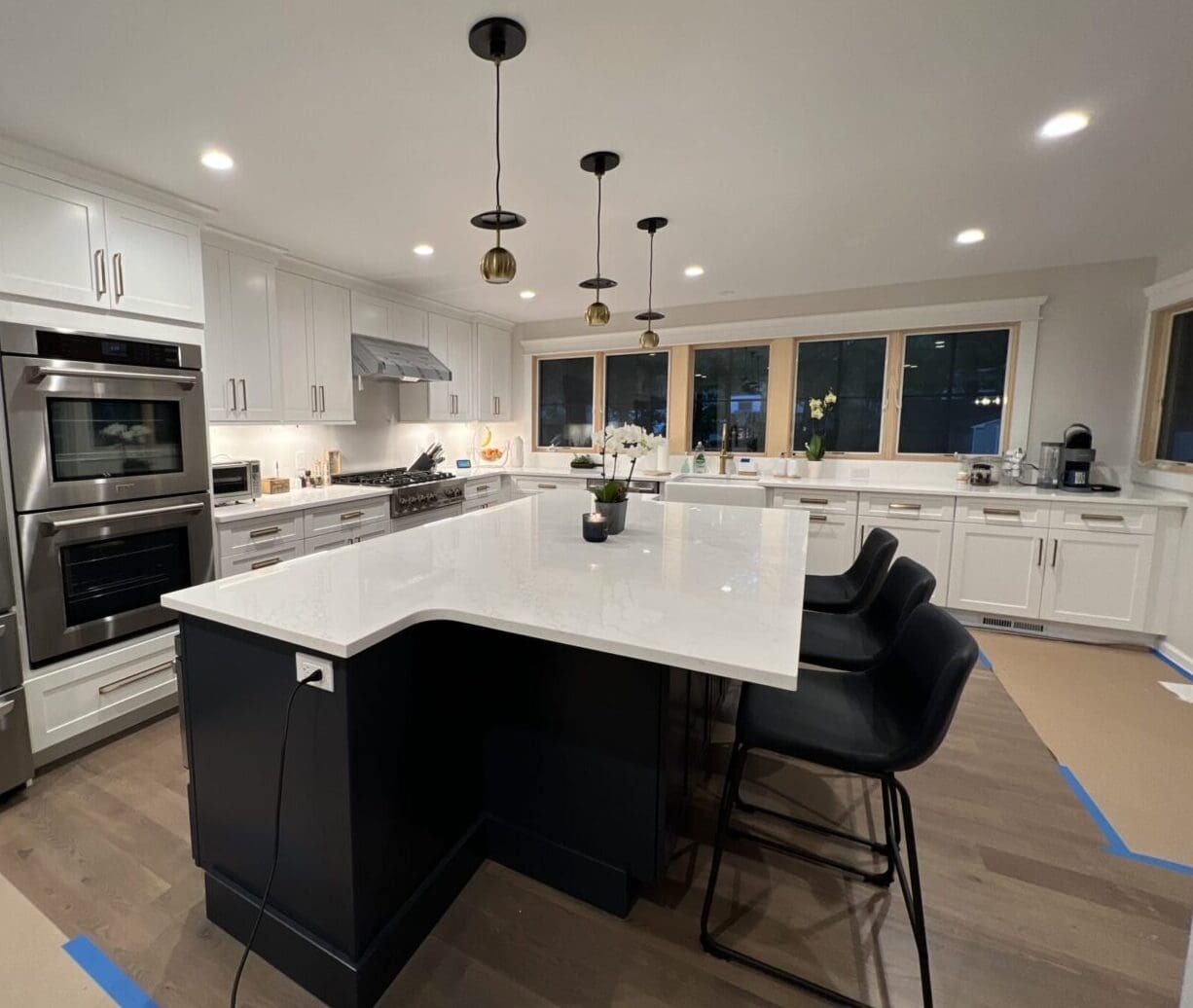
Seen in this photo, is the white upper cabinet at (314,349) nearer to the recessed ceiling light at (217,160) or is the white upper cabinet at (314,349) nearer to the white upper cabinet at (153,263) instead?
the white upper cabinet at (153,263)

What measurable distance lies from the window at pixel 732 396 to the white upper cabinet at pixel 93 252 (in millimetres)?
3876

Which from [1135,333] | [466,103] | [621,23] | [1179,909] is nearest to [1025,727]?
[1179,909]

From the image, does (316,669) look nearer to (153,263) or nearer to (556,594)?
(556,594)

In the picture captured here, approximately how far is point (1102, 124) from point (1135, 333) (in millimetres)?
2501

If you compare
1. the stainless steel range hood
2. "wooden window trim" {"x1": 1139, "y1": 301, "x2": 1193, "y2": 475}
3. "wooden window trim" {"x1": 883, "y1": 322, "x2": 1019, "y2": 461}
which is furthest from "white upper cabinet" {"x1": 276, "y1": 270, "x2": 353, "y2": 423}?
"wooden window trim" {"x1": 1139, "y1": 301, "x2": 1193, "y2": 475}

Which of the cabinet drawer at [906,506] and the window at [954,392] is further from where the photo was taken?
the window at [954,392]

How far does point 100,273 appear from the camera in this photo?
7.71 ft

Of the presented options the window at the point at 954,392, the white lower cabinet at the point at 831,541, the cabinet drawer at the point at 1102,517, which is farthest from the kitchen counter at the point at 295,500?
the cabinet drawer at the point at 1102,517

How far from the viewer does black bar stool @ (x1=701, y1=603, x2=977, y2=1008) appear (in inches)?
49.6

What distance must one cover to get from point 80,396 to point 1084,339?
5725 mm

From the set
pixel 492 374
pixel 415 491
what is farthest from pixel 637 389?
pixel 415 491

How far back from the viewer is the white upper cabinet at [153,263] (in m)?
2.41

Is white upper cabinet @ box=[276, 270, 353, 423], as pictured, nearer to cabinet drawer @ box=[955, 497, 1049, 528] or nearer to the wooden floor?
the wooden floor

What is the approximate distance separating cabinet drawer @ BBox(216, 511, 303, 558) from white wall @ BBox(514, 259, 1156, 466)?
4630mm
